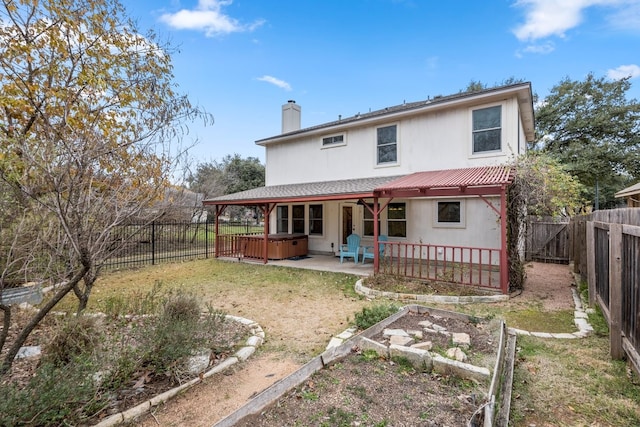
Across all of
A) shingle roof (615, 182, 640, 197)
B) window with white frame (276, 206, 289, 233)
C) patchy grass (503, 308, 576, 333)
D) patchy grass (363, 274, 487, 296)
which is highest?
shingle roof (615, 182, 640, 197)

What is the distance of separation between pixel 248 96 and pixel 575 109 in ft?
73.3

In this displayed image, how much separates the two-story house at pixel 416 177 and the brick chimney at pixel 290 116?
1.46 meters

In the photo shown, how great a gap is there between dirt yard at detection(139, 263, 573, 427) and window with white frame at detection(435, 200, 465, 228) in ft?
8.22

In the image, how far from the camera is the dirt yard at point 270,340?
2.77 meters

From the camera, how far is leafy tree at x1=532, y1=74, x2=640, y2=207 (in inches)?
756

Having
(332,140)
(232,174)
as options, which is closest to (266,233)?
(332,140)

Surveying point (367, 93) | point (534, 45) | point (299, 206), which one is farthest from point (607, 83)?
point (299, 206)

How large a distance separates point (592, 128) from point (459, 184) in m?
20.6

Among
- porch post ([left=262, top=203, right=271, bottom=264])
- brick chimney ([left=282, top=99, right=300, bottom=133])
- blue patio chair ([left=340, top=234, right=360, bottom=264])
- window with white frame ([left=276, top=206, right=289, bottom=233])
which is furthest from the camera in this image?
brick chimney ([left=282, top=99, right=300, bottom=133])

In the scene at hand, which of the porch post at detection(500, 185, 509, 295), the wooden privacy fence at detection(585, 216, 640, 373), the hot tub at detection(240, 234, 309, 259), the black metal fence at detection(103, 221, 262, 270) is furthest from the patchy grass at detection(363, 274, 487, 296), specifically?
the black metal fence at detection(103, 221, 262, 270)

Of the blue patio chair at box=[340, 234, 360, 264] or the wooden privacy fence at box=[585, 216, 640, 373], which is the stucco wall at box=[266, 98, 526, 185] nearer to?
the blue patio chair at box=[340, 234, 360, 264]

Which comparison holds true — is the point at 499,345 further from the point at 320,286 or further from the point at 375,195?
the point at 375,195

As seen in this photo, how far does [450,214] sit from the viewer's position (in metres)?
10.1

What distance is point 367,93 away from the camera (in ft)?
57.2
